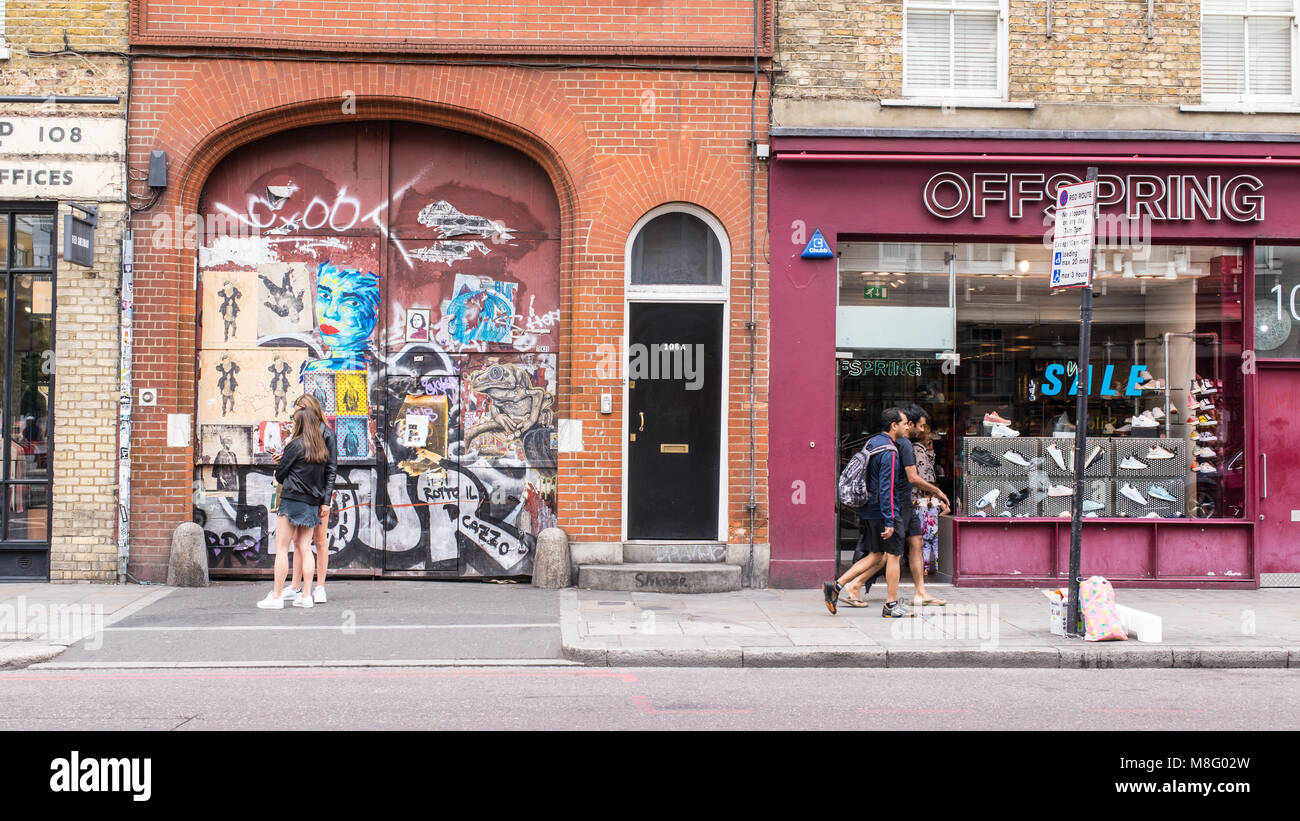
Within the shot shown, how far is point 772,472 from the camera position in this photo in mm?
12023

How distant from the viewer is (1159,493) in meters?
12.5

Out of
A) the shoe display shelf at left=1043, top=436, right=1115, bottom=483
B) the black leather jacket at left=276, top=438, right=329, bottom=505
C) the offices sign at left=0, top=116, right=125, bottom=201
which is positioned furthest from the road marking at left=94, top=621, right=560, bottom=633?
the shoe display shelf at left=1043, top=436, right=1115, bottom=483

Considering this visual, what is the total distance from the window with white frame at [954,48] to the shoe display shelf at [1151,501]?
15.4 feet

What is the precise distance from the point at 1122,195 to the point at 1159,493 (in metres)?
3.39

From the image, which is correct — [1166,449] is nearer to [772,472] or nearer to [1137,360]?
[1137,360]

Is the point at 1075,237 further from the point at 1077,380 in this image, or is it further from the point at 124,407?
the point at 124,407

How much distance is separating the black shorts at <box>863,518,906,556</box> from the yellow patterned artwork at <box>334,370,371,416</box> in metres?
5.60

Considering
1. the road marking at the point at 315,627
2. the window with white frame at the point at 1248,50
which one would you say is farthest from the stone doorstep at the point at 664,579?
the window with white frame at the point at 1248,50

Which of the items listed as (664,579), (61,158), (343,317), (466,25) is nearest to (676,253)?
(466,25)

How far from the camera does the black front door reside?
39.9 feet

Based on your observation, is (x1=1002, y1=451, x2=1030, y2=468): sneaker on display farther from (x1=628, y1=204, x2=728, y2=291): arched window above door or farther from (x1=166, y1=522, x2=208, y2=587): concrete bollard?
(x1=166, y1=522, x2=208, y2=587): concrete bollard

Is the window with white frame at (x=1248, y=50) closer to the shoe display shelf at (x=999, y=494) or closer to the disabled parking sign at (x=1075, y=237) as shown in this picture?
the disabled parking sign at (x=1075, y=237)

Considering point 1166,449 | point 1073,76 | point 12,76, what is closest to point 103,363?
point 12,76

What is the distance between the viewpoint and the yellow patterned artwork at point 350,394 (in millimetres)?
12203
